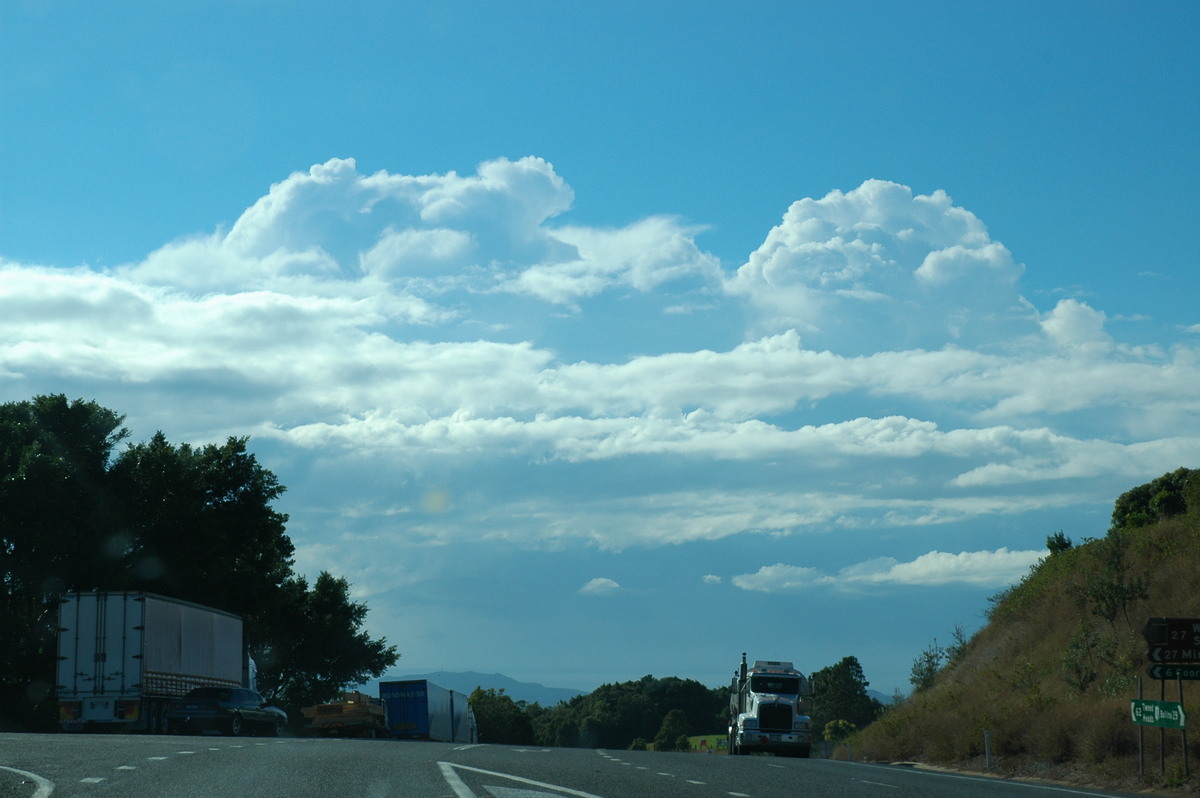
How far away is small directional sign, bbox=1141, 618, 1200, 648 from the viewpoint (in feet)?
79.7

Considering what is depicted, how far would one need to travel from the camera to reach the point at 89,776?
14.8m

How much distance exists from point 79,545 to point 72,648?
1380 centimetres

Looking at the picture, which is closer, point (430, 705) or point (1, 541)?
point (1, 541)

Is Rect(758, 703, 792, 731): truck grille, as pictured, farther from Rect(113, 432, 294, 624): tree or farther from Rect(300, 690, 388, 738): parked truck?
Rect(113, 432, 294, 624): tree

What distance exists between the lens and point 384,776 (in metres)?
15.6

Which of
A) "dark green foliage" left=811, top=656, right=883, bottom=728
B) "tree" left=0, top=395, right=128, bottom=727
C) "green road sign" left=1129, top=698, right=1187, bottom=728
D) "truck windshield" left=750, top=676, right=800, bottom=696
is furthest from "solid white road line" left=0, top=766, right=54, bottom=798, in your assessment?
"dark green foliage" left=811, top=656, right=883, bottom=728

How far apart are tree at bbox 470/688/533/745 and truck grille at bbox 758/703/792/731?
84.5 meters

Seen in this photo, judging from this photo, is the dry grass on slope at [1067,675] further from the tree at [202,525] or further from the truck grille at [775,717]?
the tree at [202,525]

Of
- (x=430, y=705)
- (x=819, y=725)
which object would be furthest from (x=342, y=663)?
(x=819, y=725)

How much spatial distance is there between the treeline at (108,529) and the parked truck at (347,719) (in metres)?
6.60

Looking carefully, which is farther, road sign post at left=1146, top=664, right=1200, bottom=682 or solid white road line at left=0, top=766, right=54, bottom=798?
road sign post at left=1146, top=664, right=1200, bottom=682

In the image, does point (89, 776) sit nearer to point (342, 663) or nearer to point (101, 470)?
point (101, 470)

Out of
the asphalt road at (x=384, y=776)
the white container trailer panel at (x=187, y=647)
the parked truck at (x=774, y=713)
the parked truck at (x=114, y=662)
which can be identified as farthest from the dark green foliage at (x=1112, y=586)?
the parked truck at (x=114, y=662)

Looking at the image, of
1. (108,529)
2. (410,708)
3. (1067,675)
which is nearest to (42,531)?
(108,529)
